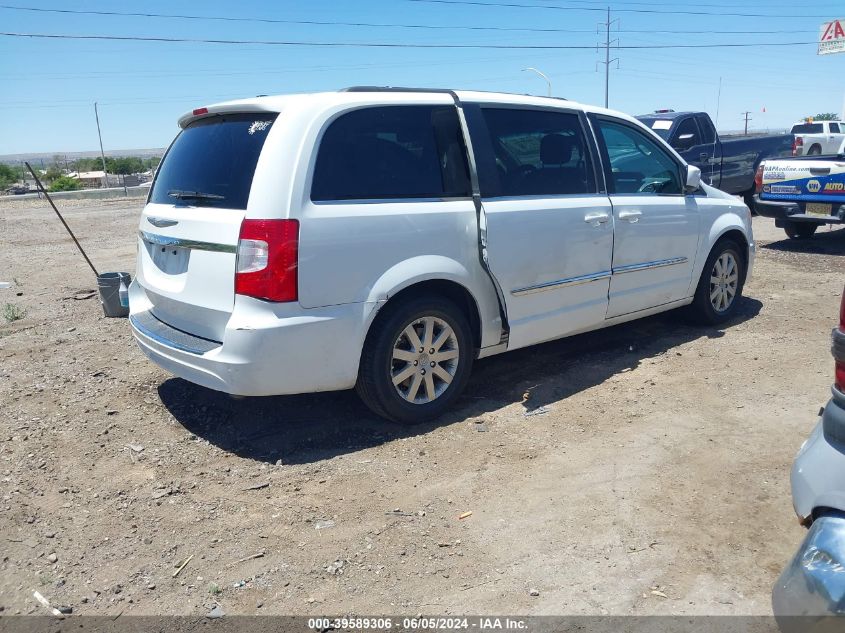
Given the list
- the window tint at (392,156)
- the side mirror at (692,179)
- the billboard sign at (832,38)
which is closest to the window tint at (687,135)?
the side mirror at (692,179)

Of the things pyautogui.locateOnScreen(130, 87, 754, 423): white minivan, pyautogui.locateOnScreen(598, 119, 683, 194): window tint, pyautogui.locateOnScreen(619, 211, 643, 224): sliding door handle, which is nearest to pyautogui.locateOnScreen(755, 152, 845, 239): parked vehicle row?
pyautogui.locateOnScreen(598, 119, 683, 194): window tint

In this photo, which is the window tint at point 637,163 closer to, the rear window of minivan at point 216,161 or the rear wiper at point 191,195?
the rear window of minivan at point 216,161

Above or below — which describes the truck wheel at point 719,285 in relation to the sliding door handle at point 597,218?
below

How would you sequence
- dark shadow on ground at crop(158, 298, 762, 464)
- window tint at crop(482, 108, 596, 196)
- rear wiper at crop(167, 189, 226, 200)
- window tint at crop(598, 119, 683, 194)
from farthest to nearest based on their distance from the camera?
1. window tint at crop(598, 119, 683, 194)
2. window tint at crop(482, 108, 596, 196)
3. dark shadow on ground at crop(158, 298, 762, 464)
4. rear wiper at crop(167, 189, 226, 200)

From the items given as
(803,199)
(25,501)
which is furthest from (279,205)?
(803,199)

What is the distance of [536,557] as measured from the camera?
118 inches

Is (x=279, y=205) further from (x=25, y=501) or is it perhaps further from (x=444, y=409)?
(x=25, y=501)

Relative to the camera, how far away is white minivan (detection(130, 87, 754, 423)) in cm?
364

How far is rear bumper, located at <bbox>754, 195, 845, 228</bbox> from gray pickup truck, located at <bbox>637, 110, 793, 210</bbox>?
219 centimetres

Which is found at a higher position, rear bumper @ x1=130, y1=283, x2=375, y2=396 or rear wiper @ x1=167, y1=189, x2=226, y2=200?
rear wiper @ x1=167, y1=189, x2=226, y2=200

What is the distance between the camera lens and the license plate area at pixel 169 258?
157 inches

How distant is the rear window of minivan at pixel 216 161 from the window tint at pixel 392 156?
383 millimetres

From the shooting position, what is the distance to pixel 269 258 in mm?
3537

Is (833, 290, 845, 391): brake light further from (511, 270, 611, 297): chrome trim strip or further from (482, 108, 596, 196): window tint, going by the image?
(482, 108, 596, 196): window tint
